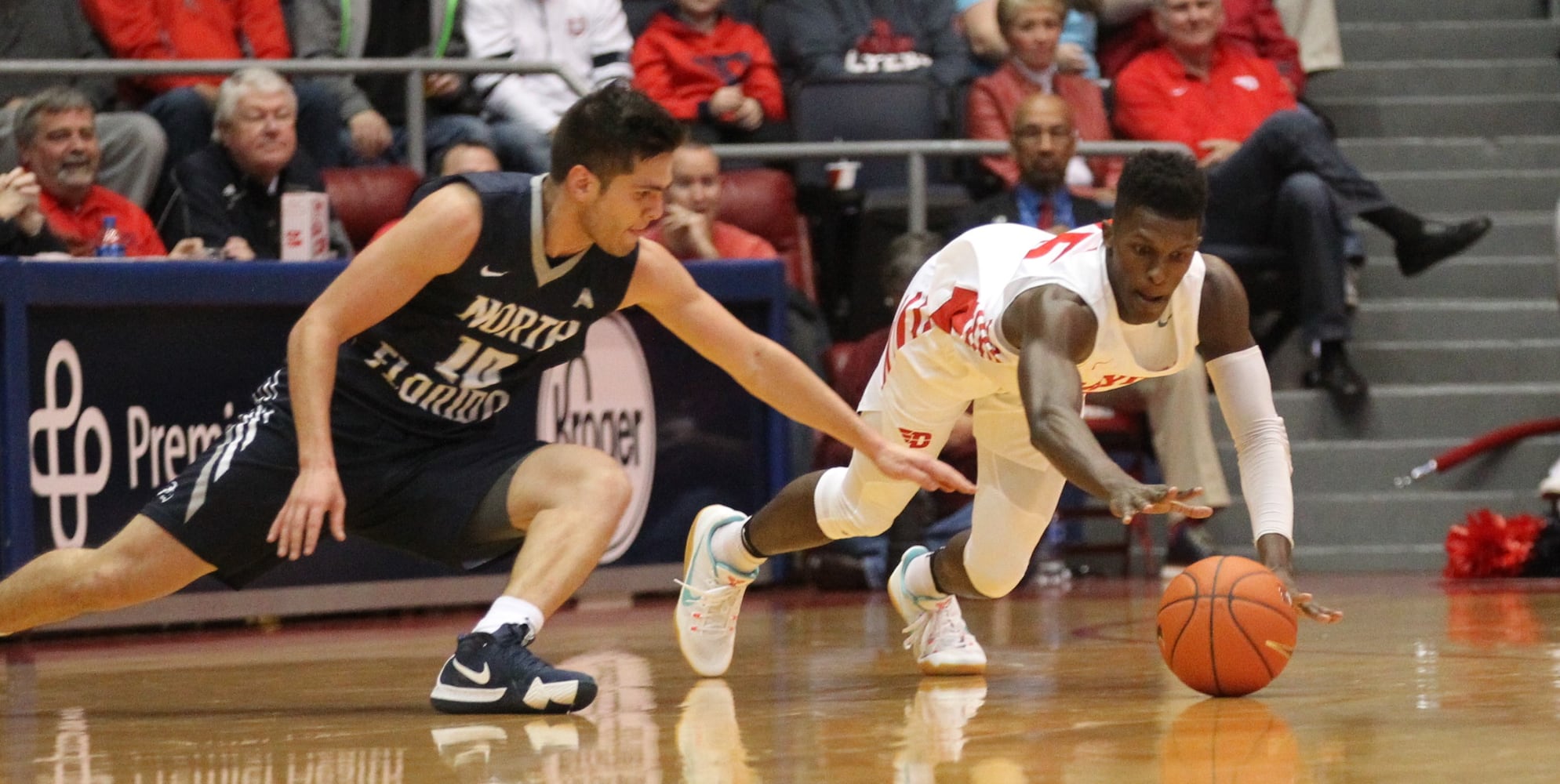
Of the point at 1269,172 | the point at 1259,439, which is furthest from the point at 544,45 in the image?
the point at 1259,439

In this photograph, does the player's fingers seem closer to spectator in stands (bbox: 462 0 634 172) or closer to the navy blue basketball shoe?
the navy blue basketball shoe

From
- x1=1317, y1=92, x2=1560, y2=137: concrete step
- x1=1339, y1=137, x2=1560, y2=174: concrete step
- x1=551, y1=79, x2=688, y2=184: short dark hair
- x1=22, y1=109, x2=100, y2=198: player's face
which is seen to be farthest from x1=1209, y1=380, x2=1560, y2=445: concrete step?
x1=551, y1=79, x2=688, y2=184: short dark hair

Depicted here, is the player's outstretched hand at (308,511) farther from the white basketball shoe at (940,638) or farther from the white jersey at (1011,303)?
the white basketball shoe at (940,638)

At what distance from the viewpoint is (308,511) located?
176 inches

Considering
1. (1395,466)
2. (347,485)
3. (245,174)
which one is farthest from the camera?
(1395,466)

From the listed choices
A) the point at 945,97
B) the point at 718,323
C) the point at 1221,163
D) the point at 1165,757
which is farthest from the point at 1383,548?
the point at 1165,757

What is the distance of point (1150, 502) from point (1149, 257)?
80 cm

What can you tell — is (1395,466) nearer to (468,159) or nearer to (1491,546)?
(1491,546)

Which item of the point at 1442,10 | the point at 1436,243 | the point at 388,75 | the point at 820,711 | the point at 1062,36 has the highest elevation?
the point at 1442,10

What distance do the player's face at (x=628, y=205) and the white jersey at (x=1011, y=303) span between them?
880 millimetres

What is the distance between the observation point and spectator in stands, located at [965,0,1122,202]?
33.8 ft

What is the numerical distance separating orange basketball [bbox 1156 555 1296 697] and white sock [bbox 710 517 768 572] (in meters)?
1.28

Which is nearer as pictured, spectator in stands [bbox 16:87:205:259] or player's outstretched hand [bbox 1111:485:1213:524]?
player's outstretched hand [bbox 1111:485:1213:524]

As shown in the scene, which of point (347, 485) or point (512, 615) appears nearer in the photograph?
point (512, 615)
